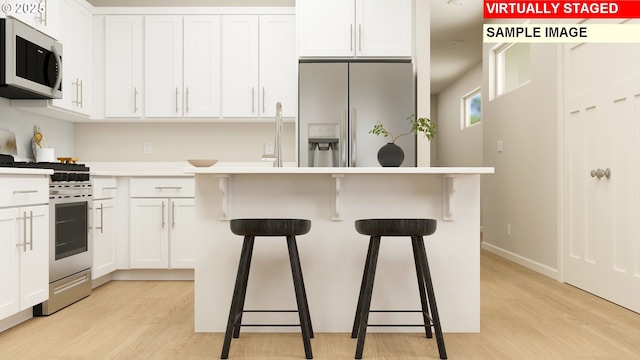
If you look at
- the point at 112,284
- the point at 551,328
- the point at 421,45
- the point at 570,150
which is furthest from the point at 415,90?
the point at 112,284

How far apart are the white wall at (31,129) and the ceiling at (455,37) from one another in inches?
155

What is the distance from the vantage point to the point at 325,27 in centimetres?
440

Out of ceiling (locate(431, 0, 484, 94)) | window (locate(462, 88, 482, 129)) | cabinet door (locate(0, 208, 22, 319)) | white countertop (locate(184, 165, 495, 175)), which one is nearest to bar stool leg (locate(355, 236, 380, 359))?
white countertop (locate(184, 165, 495, 175))

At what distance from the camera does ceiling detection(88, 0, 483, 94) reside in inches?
199

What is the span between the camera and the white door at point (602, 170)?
3342 mm

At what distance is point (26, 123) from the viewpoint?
4141 mm

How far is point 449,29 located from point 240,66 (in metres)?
3.29

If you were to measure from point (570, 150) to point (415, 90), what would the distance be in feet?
4.28

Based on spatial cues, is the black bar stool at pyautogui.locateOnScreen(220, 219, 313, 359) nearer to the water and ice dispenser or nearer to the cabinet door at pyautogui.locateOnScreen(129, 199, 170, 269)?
the water and ice dispenser

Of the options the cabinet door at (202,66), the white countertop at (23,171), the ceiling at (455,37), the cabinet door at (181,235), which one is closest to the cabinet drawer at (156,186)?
the cabinet door at (181,235)

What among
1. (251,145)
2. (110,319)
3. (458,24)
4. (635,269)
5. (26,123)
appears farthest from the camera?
(458,24)

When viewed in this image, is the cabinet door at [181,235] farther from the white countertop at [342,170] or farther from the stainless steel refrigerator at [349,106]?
the white countertop at [342,170]

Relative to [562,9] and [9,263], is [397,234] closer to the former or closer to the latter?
[9,263]

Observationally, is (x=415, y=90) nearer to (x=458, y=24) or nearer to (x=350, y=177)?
(x=350, y=177)
